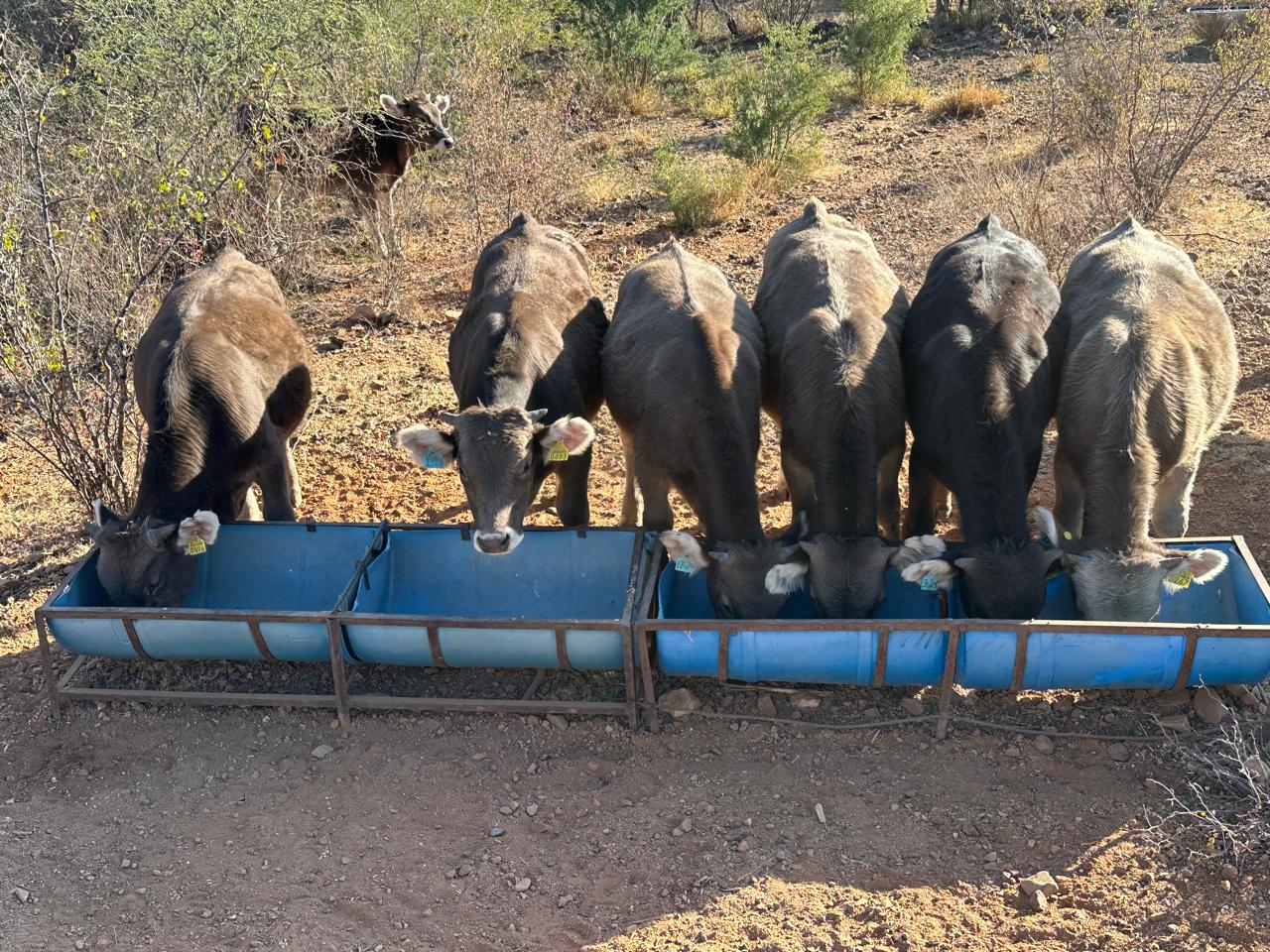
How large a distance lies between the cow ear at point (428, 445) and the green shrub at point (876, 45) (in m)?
14.5

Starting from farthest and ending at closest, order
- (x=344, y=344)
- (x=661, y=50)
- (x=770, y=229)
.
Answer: (x=661, y=50)
(x=770, y=229)
(x=344, y=344)

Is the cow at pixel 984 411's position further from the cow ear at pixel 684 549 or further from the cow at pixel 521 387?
the cow at pixel 521 387

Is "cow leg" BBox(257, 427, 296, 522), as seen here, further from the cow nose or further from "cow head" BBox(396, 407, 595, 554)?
the cow nose

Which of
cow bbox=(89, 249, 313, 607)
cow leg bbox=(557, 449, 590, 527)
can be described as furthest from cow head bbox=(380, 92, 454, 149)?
cow leg bbox=(557, 449, 590, 527)

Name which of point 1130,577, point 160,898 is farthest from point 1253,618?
point 160,898

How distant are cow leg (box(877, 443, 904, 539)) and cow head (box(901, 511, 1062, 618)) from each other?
117cm

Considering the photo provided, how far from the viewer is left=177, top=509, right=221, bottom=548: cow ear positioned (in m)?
6.74

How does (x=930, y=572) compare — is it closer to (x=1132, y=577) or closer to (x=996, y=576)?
(x=996, y=576)

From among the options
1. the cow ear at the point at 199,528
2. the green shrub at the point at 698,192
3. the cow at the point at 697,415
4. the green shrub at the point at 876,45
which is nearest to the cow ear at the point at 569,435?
the cow at the point at 697,415

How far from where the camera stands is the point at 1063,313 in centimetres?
776

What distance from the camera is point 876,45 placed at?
61.6 feet

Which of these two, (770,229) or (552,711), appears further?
(770,229)

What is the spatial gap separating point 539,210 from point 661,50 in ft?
22.7

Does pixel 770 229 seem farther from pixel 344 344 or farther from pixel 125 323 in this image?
pixel 125 323
